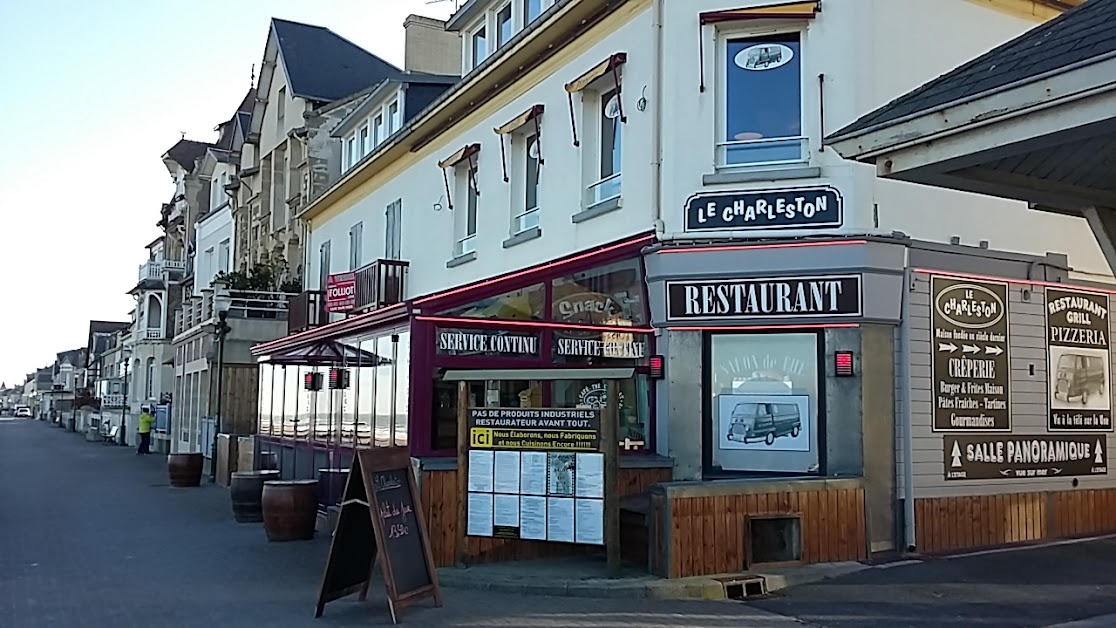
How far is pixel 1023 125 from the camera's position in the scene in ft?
20.7

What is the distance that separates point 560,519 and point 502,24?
11156 millimetres

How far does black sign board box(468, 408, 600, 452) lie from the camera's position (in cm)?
1072

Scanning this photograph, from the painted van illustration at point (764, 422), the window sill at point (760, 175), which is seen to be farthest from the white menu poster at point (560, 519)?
the window sill at point (760, 175)

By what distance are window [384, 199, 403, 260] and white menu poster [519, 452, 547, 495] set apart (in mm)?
11826

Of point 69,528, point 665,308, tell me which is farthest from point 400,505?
point 69,528

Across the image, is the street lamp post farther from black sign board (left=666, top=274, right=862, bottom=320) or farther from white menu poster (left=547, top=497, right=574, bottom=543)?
white menu poster (left=547, top=497, right=574, bottom=543)

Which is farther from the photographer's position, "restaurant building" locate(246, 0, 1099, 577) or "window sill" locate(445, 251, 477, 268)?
"window sill" locate(445, 251, 477, 268)

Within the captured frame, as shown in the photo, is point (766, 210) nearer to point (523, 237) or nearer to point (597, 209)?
point (597, 209)

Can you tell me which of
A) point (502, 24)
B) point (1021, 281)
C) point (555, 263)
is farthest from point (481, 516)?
point (502, 24)

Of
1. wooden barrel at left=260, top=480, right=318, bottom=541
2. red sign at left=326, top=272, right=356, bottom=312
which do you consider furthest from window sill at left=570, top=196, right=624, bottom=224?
red sign at left=326, top=272, right=356, bottom=312

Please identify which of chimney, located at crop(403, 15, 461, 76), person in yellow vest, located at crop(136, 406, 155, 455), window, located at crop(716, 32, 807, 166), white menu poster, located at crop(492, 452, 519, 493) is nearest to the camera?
white menu poster, located at crop(492, 452, 519, 493)

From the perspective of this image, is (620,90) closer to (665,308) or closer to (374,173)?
(665,308)

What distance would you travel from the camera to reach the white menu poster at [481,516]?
11.1 metres

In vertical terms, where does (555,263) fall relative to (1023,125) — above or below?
above
